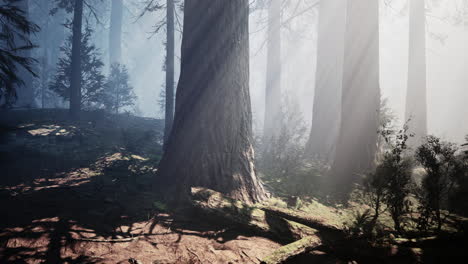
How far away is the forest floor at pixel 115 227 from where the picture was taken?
8.30 feet

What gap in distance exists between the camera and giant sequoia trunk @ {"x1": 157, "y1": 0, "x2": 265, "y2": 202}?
461cm

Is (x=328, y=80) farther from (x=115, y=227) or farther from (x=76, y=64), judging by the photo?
(x=76, y=64)

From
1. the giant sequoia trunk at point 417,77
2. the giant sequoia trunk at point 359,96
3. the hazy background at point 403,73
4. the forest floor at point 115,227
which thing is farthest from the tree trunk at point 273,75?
the hazy background at point 403,73

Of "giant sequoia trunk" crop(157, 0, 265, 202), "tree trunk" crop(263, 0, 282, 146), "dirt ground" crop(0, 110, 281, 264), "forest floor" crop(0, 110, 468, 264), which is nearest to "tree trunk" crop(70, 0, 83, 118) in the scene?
"dirt ground" crop(0, 110, 281, 264)

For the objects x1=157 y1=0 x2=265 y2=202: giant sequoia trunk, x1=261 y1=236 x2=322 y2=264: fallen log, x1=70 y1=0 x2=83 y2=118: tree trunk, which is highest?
x1=70 y1=0 x2=83 y2=118: tree trunk

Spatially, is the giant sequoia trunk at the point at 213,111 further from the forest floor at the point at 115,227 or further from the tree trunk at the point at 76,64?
the tree trunk at the point at 76,64

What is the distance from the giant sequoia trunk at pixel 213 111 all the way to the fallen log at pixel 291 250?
71.3 inches

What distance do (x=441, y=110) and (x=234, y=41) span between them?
53358 mm

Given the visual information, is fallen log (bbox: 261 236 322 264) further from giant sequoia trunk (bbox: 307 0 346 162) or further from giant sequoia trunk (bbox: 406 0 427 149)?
giant sequoia trunk (bbox: 406 0 427 149)

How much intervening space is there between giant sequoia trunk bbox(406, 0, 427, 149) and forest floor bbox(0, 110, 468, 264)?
10426 mm

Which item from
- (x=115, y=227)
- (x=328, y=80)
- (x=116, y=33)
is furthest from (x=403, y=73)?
(x=115, y=227)

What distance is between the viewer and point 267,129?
1472 centimetres

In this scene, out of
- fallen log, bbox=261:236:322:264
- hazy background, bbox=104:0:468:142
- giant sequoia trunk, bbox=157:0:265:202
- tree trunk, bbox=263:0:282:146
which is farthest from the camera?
hazy background, bbox=104:0:468:142

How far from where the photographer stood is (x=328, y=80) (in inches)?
431
